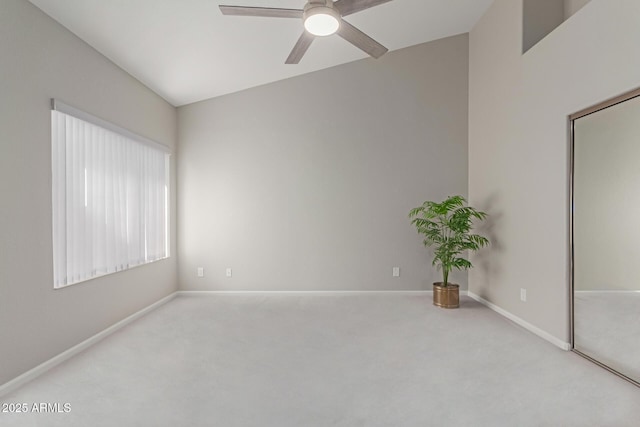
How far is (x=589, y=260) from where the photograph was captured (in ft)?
8.69

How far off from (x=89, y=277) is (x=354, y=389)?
7.90 ft

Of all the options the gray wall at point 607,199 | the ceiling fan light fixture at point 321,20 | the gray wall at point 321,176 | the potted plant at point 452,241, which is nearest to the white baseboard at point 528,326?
the potted plant at point 452,241

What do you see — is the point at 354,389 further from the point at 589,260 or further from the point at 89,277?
the point at 89,277

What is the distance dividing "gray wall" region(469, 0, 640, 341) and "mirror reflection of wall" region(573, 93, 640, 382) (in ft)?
0.37

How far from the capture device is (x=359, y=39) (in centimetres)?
245

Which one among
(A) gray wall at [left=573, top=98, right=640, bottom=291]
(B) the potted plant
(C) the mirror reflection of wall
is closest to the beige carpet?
(C) the mirror reflection of wall

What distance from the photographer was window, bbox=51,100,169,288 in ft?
8.71

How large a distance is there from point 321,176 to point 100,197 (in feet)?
8.44

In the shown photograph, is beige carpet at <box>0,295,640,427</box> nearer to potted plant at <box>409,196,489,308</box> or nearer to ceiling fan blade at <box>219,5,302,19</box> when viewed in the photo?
potted plant at <box>409,196,489,308</box>

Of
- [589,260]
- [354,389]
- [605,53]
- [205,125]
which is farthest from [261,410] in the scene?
[205,125]

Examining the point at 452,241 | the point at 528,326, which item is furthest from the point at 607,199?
the point at 452,241

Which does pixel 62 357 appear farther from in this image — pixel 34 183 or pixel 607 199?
pixel 607 199

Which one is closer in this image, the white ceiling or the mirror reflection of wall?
the mirror reflection of wall

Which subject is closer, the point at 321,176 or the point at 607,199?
the point at 607,199
